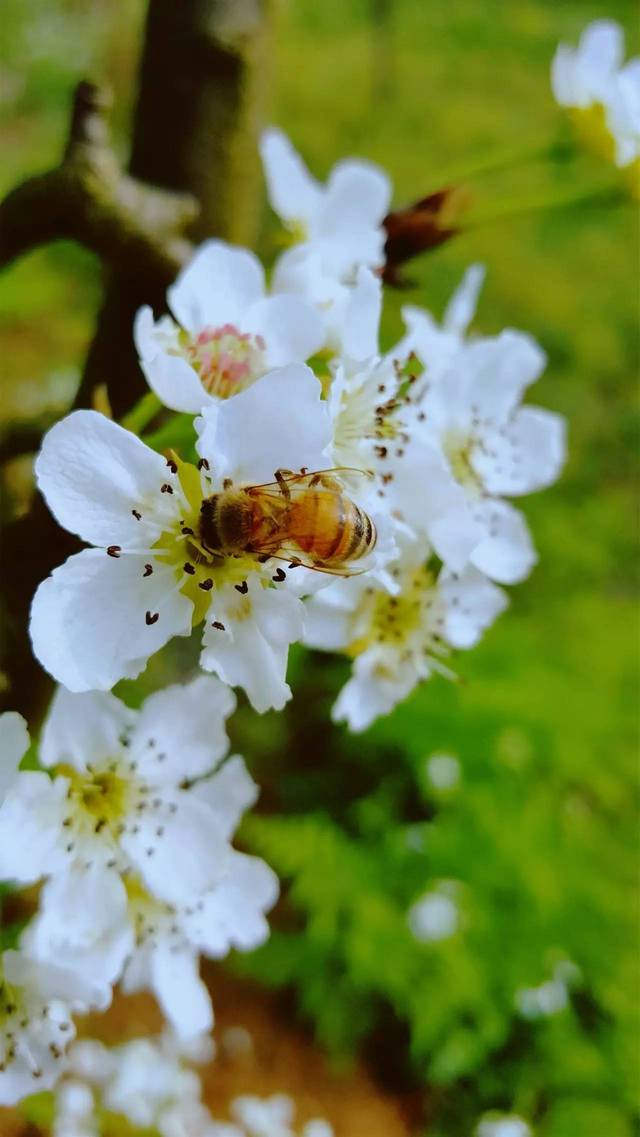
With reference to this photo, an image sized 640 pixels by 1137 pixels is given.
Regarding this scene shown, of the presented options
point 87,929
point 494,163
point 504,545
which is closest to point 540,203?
point 494,163

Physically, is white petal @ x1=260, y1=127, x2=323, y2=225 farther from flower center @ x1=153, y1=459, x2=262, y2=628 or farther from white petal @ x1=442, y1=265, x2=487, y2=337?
flower center @ x1=153, y1=459, x2=262, y2=628

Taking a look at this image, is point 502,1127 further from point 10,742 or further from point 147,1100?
point 10,742

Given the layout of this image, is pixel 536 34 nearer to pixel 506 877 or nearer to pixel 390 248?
pixel 506 877

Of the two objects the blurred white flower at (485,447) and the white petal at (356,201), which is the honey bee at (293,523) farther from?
the white petal at (356,201)

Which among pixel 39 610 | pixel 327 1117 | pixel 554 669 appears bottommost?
pixel 327 1117

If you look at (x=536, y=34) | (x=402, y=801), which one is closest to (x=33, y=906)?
(x=402, y=801)

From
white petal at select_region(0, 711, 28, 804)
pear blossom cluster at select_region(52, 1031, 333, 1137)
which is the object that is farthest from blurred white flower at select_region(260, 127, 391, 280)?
pear blossom cluster at select_region(52, 1031, 333, 1137)
